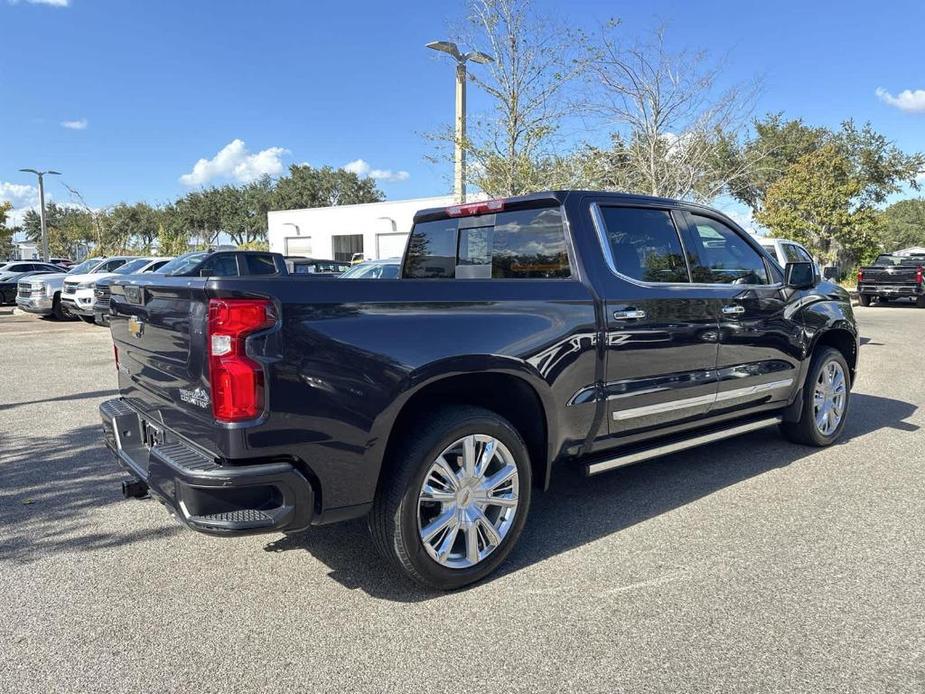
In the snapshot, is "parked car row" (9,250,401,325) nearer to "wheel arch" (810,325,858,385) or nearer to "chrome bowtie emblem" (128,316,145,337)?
"wheel arch" (810,325,858,385)

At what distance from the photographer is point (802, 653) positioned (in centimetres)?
270

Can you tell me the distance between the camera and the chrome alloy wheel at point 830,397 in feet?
18.2

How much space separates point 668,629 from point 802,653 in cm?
51

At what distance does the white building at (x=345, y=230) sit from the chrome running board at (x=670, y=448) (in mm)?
35285

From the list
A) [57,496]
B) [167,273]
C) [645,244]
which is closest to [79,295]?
[167,273]

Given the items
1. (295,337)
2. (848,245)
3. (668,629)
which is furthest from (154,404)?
(848,245)

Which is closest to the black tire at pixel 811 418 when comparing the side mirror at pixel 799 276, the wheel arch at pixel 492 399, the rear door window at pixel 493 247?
the side mirror at pixel 799 276

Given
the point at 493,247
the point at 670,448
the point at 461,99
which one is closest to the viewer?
the point at 670,448

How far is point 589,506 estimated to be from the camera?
429 centimetres

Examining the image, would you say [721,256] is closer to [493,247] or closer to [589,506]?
[493,247]

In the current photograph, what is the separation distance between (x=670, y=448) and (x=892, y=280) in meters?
21.6

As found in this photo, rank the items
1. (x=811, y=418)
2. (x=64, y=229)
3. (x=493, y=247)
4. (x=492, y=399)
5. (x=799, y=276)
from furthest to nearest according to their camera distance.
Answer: (x=64, y=229) → (x=811, y=418) → (x=799, y=276) → (x=493, y=247) → (x=492, y=399)

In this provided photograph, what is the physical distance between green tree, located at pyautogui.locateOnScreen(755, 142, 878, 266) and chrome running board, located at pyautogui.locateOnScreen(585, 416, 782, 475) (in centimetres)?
2587

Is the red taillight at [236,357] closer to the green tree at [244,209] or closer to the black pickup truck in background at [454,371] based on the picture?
the black pickup truck in background at [454,371]
